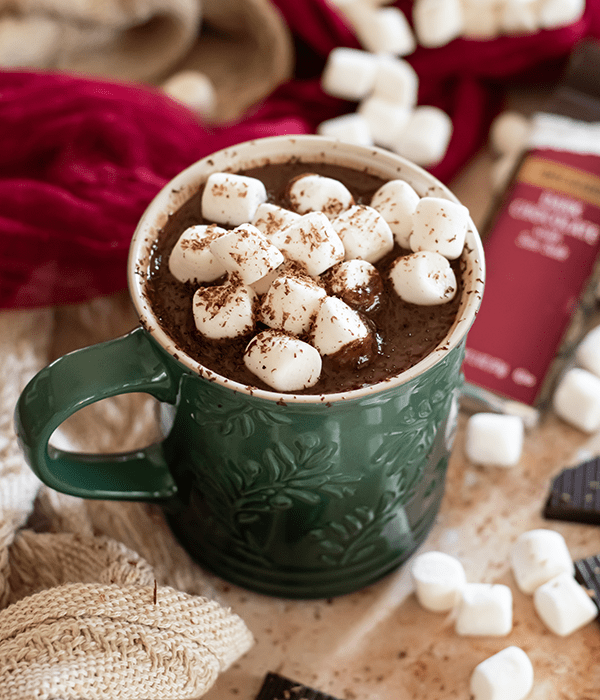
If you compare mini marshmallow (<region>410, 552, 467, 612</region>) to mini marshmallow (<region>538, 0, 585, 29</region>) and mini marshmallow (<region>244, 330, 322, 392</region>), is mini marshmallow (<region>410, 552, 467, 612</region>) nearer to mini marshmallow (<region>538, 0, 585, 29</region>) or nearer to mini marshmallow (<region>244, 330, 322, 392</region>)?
mini marshmallow (<region>244, 330, 322, 392</region>)

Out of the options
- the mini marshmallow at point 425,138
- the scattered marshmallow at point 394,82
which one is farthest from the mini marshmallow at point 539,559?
Answer: the scattered marshmallow at point 394,82

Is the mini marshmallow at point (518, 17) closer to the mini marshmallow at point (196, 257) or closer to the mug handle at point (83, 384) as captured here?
the mini marshmallow at point (196, 257)

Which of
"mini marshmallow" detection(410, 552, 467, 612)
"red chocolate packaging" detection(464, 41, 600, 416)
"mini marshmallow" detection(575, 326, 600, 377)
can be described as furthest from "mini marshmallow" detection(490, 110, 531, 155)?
"mini marshmallow" detection(410, 552, 467, 612)

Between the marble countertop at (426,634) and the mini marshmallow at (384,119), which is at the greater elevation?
the mini marshmallow at (384,119)

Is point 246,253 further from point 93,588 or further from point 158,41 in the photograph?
point 158,41

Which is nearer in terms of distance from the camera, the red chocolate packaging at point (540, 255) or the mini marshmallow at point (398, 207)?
the mini marshmallow at point (398, 207)

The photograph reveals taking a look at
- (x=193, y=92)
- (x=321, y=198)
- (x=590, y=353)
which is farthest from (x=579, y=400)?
(x=193, y=92)
